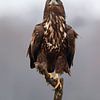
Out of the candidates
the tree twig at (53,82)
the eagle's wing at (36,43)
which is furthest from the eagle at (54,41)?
the tree twig at (53,82)

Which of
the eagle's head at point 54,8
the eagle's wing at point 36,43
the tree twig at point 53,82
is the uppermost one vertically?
the eagle's head at point 54,8

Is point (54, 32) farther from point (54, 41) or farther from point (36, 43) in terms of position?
point (36, 43)

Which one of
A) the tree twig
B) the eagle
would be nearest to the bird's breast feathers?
the eagle

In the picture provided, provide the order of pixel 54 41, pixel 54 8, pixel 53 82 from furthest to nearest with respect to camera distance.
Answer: pixel 54 8 → pixel 54 41 → pixel 53 82

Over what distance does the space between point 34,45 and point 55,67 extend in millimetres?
478

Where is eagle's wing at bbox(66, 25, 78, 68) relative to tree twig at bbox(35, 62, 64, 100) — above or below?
above

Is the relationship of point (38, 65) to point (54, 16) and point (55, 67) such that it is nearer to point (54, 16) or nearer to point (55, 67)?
point (55, 67)

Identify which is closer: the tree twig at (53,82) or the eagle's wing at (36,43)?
the tree twig at (53,82)

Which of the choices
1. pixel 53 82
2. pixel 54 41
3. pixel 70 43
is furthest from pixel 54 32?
pixel 53 82

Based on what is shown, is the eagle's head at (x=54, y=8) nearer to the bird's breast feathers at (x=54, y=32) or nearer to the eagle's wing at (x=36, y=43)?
the bird's breast feathers at (x=54, y=32)

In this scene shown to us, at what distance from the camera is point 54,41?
6367 millimetres

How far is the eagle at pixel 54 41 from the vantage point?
6375 millimetres

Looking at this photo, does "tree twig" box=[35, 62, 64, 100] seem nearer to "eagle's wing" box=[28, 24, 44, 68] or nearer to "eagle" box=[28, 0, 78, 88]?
"eagle" box=[28, 0, 78, 88]

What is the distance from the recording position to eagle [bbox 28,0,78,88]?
20.9 feet
